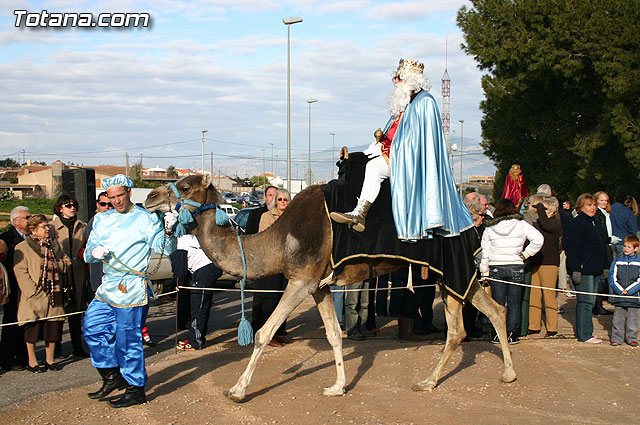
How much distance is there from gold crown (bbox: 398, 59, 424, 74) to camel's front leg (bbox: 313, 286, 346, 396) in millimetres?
2804

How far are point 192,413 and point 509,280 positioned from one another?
19.2 ft

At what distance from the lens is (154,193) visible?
7316 millimetres

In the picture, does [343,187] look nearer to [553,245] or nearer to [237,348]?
[237,348]

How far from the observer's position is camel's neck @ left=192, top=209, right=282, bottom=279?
24.2ft

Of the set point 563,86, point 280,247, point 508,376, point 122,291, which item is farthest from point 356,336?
point 563,86

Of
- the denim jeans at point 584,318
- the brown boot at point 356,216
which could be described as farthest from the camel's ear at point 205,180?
the denim jeans at point 584,318

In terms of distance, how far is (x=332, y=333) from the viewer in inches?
308

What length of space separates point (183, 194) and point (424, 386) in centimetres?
362

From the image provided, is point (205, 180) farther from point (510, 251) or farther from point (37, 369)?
point (510, 251)

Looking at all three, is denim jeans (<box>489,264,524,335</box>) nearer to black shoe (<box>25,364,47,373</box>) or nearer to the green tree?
black shoe (<box>25,364,47,373</box>)

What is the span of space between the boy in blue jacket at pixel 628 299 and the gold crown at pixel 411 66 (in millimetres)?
5043

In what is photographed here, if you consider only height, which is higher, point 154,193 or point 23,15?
point 23,15

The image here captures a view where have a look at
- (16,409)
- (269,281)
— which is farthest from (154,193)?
(269,281)

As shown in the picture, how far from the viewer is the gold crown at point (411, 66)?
779cm
